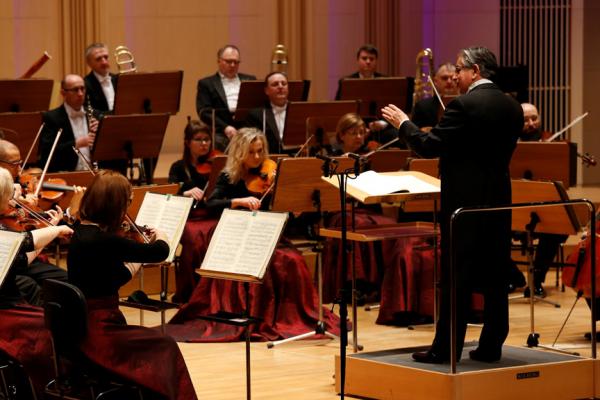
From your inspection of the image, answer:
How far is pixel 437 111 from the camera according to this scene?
761 cm

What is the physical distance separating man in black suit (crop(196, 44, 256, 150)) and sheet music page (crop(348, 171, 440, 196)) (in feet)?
9.85

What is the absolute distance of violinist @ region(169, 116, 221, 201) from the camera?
6.95 metres

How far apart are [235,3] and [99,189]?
22.5ft

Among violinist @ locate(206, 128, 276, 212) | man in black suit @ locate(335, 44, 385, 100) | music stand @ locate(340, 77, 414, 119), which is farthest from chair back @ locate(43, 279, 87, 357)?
man in black suit @ locate(335, 44, 385, 100)

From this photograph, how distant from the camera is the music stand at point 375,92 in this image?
8.19m

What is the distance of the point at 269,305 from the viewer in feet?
20.4

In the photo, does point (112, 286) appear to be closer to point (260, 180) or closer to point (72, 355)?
point (72, 355)

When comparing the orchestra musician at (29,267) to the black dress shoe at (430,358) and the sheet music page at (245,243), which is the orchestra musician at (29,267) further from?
the black dress shoe at (430,358)

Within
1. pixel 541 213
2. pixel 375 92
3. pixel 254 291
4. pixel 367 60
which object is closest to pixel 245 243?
pixel 254 291

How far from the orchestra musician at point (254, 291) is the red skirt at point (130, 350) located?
1975 mm

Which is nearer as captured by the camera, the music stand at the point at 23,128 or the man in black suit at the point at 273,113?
the music stand at the point at 23,128

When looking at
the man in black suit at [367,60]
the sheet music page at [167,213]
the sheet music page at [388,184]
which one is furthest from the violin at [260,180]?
the man in black suit at [367,60]

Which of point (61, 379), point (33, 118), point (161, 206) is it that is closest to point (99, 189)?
point (61, 379)

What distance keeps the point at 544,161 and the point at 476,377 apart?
94.8 inches
